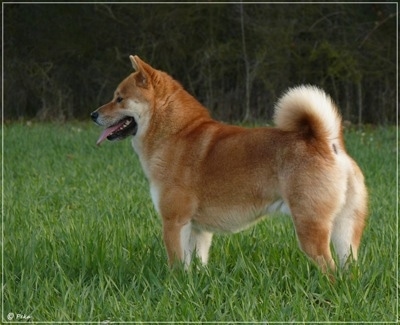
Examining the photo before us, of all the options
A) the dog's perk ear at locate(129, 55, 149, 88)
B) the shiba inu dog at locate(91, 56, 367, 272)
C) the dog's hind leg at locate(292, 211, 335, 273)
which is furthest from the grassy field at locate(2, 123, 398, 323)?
the dog's perk ear at locate(129, 55, 149, 88)

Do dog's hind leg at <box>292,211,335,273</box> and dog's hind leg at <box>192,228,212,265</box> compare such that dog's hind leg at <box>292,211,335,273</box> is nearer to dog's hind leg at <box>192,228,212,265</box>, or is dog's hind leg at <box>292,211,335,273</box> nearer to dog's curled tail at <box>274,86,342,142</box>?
dog's curled tail at <box>274,86,342,142</box>

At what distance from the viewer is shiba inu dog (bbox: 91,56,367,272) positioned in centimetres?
443

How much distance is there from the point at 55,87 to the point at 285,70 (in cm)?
666

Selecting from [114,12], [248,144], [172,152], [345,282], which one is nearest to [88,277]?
[172,152]

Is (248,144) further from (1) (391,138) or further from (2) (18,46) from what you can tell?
(2) (18,46)

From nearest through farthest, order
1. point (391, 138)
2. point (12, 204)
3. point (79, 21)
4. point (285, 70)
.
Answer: point (12, 204)
point (391, 138)
point (285, 70)
point (79, 21)

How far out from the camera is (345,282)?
429 centimetres

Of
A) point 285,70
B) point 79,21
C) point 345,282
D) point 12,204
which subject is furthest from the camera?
point 79,21

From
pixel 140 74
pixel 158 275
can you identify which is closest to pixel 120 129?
pixel 140 74

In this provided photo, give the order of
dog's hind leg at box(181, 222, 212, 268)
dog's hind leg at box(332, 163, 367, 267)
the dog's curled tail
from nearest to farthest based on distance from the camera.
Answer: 1. the dog's curled tail
2. dog's hind leg at box(332, 163, 367, 267)
3. dog's hind leg at box(181, 222, 212, 268)

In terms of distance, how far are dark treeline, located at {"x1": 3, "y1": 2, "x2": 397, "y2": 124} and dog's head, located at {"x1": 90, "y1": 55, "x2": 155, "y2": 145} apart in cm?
1417

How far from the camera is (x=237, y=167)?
478 cm

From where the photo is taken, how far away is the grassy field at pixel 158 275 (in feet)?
13.4

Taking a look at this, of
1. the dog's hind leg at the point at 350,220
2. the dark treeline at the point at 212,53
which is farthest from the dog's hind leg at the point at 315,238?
the dark treeline at the point at 212,53
